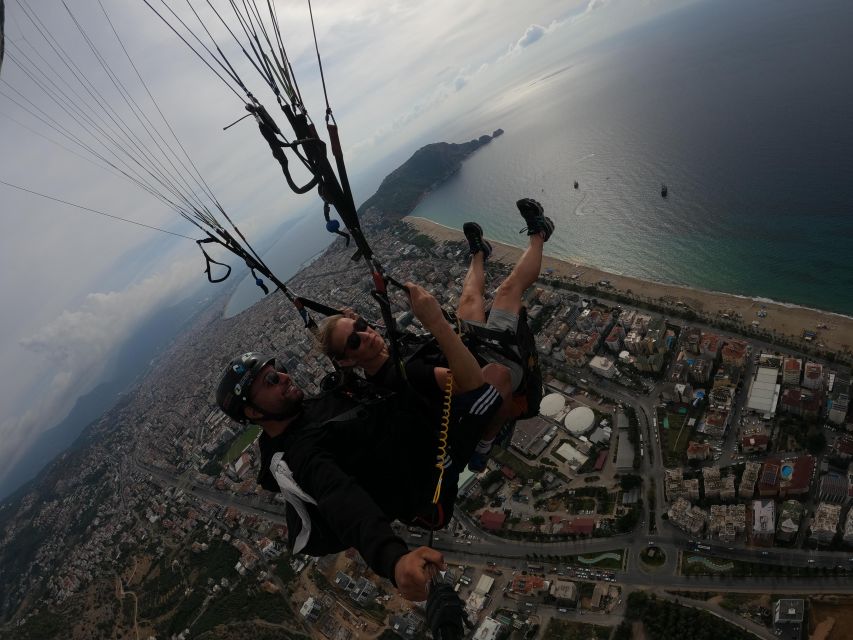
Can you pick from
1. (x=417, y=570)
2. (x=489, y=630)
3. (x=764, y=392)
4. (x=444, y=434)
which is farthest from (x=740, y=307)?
(x=417, y=570)

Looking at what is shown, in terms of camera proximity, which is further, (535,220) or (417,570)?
(535,220)

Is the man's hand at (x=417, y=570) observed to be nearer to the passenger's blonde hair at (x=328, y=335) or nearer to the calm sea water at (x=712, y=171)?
the passenger's blonde hair at (x=328, y=335)

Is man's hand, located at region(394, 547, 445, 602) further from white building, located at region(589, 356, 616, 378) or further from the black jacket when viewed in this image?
white building, located at region(589, 356, 616, 378)

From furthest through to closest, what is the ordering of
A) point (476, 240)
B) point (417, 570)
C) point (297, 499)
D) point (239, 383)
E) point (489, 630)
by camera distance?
point (489, 630)
point (476, 240)
point (239, 383)
point (297, 499)
point (417, 570)

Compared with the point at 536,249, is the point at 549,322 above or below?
below

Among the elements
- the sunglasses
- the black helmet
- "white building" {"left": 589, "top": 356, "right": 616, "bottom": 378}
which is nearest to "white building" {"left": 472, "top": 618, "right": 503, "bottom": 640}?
"white building" {"left": 589, "top": 356, "right": 616, "bottom": 378}

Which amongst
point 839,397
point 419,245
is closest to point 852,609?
point 839,397

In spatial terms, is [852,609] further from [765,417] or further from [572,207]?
[572,207]

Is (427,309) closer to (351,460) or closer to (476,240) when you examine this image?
(351,460)
